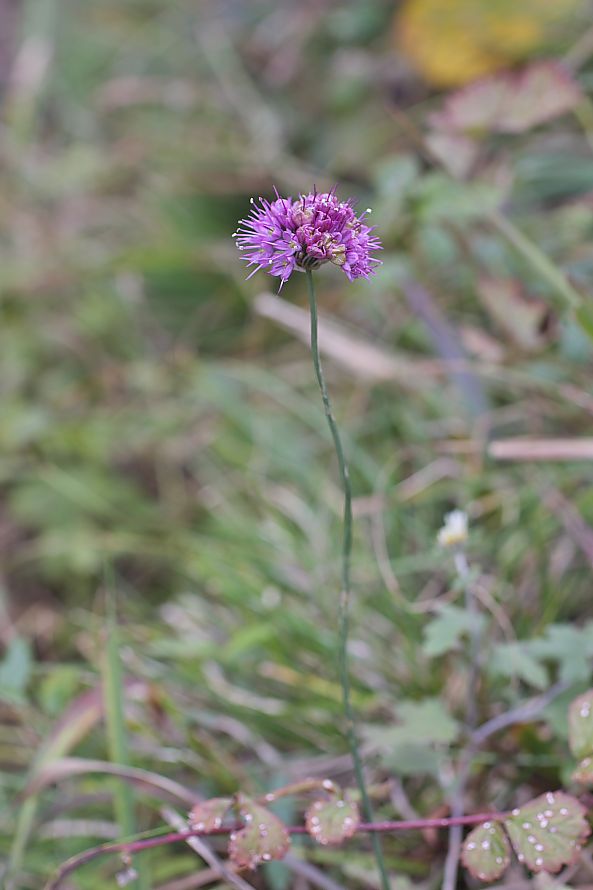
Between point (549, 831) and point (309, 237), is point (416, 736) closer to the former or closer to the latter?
point (549, 831)

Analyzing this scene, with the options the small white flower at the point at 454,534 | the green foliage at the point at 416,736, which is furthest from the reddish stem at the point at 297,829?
the small white flower at the point at 454,534

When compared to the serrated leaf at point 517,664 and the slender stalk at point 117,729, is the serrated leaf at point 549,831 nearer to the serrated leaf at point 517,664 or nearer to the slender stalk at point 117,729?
the serrated leaf at point 517,664

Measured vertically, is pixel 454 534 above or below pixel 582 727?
above

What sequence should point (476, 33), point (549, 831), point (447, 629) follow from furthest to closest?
point (476, 33)
point (447, 629)
point (549, 831)

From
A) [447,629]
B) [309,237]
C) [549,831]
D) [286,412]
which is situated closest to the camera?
[309,237]

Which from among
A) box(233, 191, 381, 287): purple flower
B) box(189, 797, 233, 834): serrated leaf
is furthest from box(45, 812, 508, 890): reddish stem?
box(233, 191, 381, 287): purple flower

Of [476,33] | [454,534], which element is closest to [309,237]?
[454,534]

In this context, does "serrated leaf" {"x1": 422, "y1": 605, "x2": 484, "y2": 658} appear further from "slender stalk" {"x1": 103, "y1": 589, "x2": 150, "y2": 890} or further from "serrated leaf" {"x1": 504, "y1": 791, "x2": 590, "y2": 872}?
"slender stalk" {"x1": 103, "y1": 589, "x2": 150, "y2": 890}
